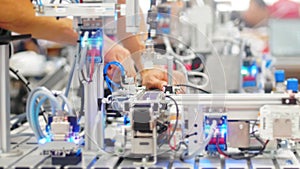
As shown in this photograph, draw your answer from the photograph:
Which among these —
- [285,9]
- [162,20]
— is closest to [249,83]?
[162,20]

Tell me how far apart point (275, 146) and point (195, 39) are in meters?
2.23

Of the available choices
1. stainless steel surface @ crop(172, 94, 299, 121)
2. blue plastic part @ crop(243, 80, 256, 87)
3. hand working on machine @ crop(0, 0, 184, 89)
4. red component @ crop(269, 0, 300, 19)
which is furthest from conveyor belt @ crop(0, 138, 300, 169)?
red component @ crop(269, 0, 300, 19)

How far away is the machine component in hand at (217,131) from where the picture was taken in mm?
2127

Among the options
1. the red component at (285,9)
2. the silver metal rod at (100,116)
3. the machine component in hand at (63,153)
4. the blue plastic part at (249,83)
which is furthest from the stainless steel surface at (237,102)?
the red component at (285,9)

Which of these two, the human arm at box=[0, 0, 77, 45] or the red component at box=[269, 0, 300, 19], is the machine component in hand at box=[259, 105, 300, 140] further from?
the red component at box=[269, 0, 300, 19]

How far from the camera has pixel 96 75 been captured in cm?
221

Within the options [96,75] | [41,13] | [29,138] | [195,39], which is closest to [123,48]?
[96,75]

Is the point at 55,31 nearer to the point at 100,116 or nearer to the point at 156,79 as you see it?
the point at 100,116

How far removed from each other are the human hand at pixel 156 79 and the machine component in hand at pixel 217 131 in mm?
171

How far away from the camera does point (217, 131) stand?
2.15m

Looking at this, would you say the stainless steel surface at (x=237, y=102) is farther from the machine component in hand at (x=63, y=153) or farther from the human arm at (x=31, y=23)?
the human arm at (x=31, y=23)

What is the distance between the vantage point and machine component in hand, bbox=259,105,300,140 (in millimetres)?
2072

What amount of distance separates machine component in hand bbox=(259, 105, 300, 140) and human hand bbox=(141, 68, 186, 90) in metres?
0.33

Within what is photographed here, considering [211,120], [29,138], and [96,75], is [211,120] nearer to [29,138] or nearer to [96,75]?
[96,75]
